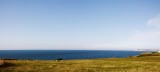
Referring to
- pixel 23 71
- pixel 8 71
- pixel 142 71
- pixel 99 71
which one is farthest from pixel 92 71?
pixel 8 71

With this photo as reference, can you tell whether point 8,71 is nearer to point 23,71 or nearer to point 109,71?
point 23,71

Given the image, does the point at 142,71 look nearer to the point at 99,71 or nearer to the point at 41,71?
the point at 99,71

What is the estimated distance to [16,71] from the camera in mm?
35844

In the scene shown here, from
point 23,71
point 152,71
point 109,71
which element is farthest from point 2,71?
point 152,71

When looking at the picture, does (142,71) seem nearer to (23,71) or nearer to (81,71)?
(81,71)

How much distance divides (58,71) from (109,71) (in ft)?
27.6

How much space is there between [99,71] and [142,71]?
7017 mm

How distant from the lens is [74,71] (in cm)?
3600

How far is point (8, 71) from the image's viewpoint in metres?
35.8

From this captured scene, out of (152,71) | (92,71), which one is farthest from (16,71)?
(152,71)

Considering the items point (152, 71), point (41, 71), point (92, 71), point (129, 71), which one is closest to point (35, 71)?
point (41, 71)

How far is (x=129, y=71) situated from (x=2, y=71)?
20524 mm

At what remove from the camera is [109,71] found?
119 feet

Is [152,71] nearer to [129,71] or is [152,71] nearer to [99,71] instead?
[129,71]
